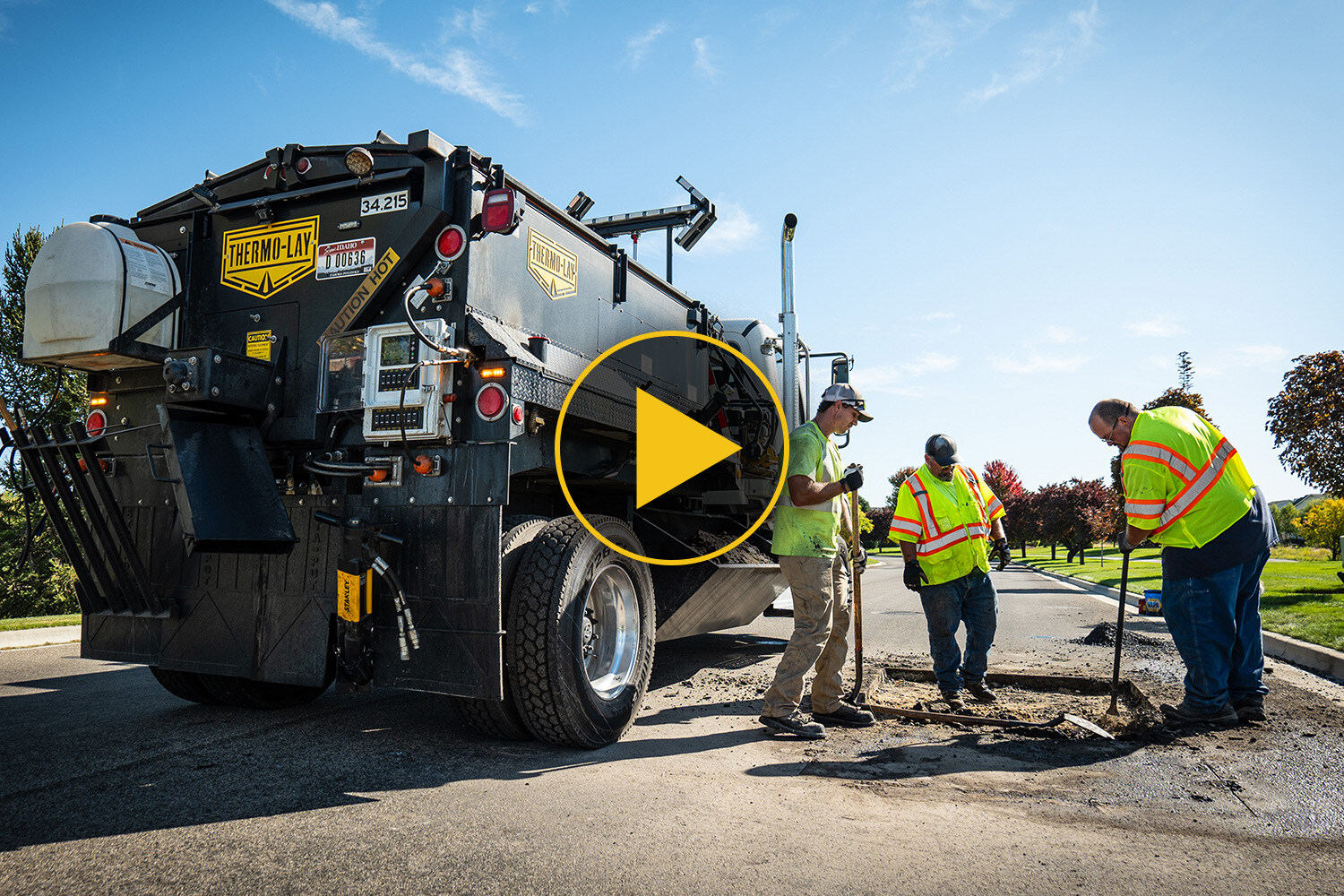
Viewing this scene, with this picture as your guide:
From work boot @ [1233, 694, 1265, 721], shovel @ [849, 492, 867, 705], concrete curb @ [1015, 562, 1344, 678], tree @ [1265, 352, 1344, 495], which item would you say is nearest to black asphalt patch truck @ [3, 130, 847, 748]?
shovel @ [849, 492, 867, 705]

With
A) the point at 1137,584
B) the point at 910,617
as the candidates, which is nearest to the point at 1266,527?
the point at 910,617

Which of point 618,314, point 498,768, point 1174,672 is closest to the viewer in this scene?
point 498,768

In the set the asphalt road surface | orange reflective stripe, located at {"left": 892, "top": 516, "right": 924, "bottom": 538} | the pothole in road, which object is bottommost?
the pothole in road

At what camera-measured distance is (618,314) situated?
521 centimetres

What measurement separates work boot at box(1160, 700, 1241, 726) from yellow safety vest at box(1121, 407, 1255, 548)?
89 centimetres

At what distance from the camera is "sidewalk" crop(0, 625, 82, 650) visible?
7961mm

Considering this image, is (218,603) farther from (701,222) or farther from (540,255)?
(701,222)

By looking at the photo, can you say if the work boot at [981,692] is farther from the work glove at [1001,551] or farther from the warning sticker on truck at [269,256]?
the warning sticker on truck at [269,256]

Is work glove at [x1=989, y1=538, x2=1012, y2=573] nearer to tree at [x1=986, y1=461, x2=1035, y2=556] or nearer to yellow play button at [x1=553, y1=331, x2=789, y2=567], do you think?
yellow play button at [x1=553, y1=331, x2=789, y2=567]

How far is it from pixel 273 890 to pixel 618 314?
12.0 feet

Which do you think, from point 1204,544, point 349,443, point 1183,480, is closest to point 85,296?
point 349,443

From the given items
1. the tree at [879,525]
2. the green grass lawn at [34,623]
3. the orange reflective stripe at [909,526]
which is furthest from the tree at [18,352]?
the tree at [879,525]

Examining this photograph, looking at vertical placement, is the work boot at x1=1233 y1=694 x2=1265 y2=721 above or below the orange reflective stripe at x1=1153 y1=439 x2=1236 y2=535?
below

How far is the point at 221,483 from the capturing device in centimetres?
384
